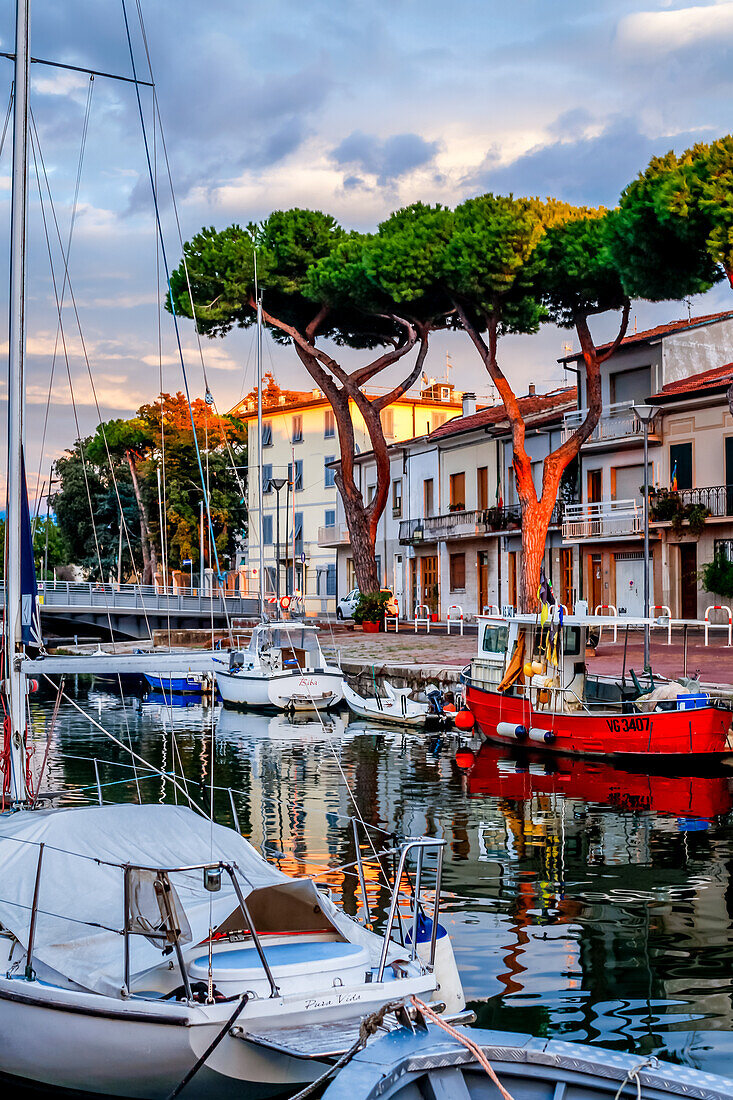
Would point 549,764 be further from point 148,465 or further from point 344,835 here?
point 148,465

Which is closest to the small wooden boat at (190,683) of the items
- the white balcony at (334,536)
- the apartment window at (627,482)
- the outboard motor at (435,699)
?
the outboard motor at (435,699)

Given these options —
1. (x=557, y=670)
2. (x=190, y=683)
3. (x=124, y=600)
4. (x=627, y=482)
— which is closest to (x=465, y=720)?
(x=557, y=670)


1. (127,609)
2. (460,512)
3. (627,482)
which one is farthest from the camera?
(460,512)

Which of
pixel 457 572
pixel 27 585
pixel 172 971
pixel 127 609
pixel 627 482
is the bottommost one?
pixel 172 971

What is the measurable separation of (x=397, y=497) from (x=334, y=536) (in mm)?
6161

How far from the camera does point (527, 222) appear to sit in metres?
39.4

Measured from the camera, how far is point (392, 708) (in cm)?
2733

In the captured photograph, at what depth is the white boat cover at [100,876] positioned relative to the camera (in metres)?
6.94

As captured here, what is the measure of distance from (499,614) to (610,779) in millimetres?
6793

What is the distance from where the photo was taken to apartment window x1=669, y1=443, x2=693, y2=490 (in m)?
40.9

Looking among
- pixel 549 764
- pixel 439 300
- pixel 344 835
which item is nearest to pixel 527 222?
pixel 439 300

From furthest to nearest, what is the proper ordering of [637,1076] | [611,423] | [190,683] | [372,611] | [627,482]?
[372,611] → [611,423] → [627,482] → [190,683] → [637,1076]

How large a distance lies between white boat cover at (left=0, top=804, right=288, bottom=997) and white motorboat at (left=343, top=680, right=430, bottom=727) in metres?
18.3

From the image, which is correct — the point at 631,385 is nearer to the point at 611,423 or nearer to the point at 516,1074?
the point at 611,423
